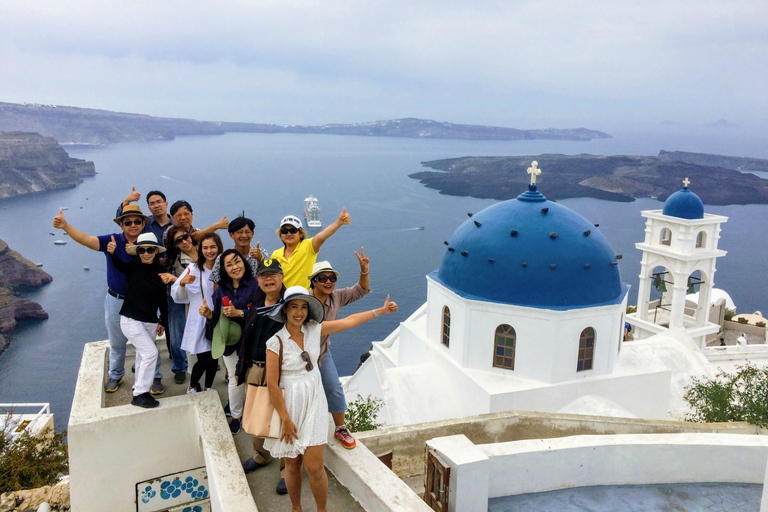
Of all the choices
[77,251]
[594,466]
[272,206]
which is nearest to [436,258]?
[272,206]

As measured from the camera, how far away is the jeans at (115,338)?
18.3 feet

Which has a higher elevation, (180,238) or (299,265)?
(180,238)

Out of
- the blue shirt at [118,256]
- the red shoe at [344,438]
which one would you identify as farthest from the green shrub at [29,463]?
the red shoe at [344,438]

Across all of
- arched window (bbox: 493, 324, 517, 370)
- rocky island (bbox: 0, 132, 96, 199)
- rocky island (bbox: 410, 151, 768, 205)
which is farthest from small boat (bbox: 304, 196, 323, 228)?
arched window (bbox: 493, 324, 517, 370)

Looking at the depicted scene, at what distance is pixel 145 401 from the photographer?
527cm

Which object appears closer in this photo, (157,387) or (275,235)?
(157,387)

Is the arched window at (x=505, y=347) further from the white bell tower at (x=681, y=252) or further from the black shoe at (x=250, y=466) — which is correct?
the white bell tower at (x=681, y=252)

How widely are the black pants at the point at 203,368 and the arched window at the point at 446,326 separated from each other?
693 cm

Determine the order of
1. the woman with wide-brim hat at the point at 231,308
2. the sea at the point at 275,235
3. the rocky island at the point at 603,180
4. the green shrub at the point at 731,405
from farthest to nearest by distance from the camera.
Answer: the rocky island at the point at 603,180, the sea at the point at 275,235, the green shrub at the point at 731,405, the woman with wide-brim hat at the point at 231,308

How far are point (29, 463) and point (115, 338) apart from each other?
20.4 ft

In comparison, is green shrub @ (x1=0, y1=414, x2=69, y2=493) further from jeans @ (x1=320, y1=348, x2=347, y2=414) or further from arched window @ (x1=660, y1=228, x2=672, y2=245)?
arched window @ (x1=660, y1=228, x2=672, y2=245)

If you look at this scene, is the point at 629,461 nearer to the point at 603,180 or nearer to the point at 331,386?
the point at 331,386

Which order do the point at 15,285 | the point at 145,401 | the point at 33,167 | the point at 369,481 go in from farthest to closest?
the point at 33,167, the point at 15,285, the point at 145,401, the point at 369,481

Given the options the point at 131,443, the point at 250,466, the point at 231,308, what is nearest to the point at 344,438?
the point at 250,466
